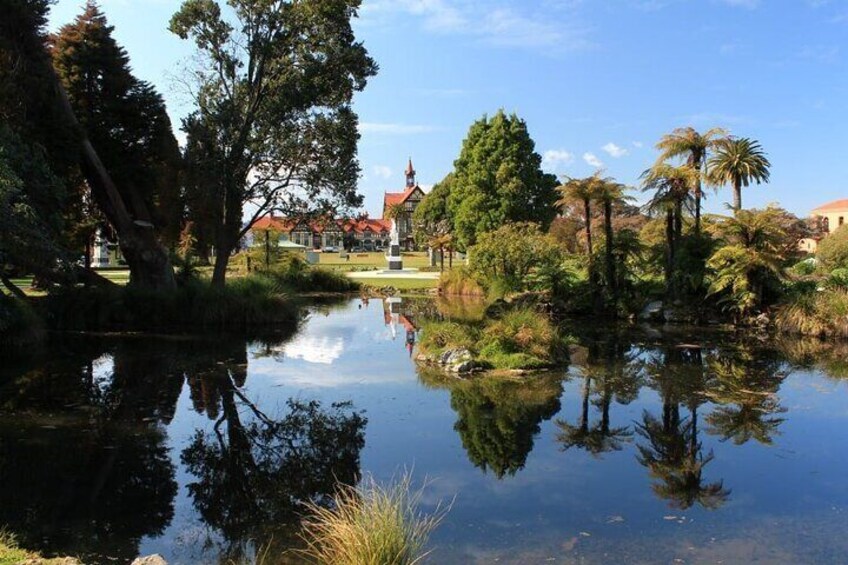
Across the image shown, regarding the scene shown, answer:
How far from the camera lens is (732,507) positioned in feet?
23.0

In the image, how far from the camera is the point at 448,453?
8.77 meters

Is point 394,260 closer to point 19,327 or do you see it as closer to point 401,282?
point 401,282

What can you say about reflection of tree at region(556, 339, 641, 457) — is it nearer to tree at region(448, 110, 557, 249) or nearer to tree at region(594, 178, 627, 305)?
tree at region(594, 178, 627, 305)

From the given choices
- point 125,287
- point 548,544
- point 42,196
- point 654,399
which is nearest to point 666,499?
point 548,544

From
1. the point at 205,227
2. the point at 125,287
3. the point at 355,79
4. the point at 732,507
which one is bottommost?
the point at 732,507

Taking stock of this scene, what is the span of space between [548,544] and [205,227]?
20398mm

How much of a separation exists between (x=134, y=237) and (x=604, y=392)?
55.9ft

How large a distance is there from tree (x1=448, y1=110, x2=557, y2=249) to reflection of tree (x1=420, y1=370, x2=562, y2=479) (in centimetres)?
3376

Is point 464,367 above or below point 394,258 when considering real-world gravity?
below

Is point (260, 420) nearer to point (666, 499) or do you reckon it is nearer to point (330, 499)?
point (330, 499)

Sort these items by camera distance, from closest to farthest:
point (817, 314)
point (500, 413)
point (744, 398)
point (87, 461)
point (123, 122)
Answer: point (87, 461) → point (500, 413) → point (744, 398) → point (817, 314) → point (123, 122)

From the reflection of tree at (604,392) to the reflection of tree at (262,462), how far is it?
3239mm

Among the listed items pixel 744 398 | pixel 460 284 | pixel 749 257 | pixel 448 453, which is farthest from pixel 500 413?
pixel 460 284

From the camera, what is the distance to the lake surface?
20.3ft
